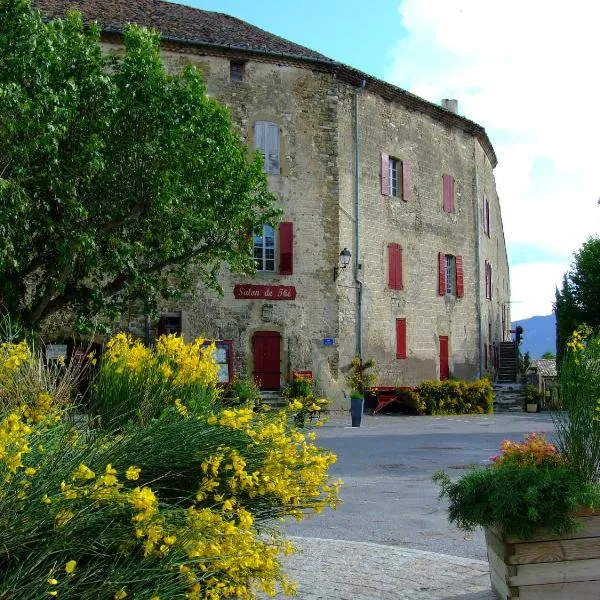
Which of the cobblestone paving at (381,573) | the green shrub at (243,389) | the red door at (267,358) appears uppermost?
the red door at (267,358)

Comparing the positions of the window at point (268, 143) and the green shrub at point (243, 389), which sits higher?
the window at point (268, 143)

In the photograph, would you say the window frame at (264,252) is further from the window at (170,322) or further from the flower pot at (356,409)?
the flower pot at (356,409)

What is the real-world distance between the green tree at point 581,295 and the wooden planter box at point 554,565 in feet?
103

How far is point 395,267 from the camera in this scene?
26.6 metres

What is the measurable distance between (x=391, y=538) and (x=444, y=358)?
72.1 ft

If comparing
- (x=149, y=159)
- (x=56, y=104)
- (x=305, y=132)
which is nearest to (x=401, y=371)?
(x=305, y=132)

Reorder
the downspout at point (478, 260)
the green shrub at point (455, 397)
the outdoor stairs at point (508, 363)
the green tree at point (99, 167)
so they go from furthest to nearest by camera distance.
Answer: the outdoor stairs at point (508, 363) < the downspout at point (478, 260) < the green shrub at point (455, 397) < the green tree at point (99, 167)

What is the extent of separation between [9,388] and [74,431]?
8.19 feet

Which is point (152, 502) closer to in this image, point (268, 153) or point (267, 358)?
point (267, 358)

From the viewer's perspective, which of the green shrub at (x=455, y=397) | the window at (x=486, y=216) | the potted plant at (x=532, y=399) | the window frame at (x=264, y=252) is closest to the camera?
the window frame at (x=264, y=252)

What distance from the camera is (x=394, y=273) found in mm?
26547

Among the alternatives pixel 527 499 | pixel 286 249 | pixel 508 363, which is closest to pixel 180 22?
pixel 286 249

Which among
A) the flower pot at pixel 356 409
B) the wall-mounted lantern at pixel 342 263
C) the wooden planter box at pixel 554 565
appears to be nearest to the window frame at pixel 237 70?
the wall-mounted lantern at pixel 342 263

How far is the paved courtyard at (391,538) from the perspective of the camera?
5209mm
